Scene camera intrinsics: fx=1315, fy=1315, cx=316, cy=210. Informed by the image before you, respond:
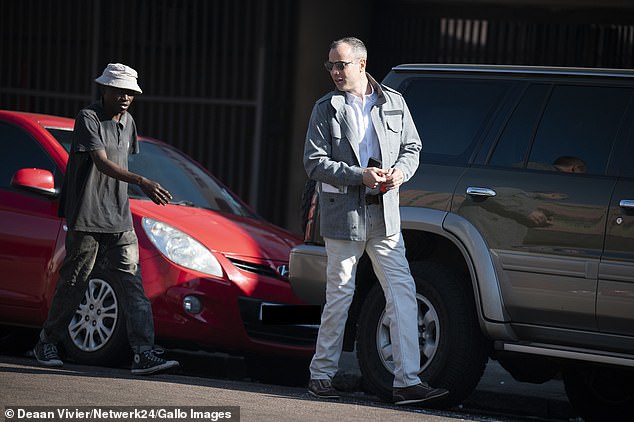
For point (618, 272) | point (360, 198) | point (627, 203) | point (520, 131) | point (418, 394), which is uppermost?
point (520, 131)

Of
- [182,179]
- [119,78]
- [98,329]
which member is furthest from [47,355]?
[182,179]

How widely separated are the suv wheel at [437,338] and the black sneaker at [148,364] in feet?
3.55

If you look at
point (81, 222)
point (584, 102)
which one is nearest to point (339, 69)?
point (584, 102)

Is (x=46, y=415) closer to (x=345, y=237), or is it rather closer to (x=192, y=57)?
(x=345, y=237)

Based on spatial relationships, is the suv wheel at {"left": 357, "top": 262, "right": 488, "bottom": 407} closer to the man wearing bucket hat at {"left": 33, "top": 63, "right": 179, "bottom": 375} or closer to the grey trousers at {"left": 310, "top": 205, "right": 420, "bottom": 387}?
the grey trousers at {"left": 310, "top": 205, "right": 420, "bottom": 387}

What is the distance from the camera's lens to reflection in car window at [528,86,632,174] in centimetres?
657

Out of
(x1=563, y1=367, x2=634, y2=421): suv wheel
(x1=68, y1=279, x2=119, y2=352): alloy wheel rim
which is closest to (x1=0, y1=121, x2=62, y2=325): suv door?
(x1=68, y1=279, x2=119, y2=352): alloy wheel rim

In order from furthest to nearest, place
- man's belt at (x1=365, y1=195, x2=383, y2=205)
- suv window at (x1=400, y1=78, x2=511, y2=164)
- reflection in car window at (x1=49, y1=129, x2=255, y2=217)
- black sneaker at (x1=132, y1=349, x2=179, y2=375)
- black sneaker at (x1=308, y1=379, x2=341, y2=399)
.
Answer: reflection in car window at (x1=49, y1=129, x2=255, y2=217) < black sneaker at (x1=132, y1=349, x2=179, y2=375) < suv window at (x1=400, y1=78, x2=511, y2=164) < black sneaker at (x1=308, y1=379, x2=341, y2=399) < man's belt at (x1=365, y1=195, x2=383, y2=205)

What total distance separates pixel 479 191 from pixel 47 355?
261 centimetres

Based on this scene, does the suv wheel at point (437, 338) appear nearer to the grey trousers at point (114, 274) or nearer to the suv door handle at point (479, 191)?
the suv door handle at point (479, 191)

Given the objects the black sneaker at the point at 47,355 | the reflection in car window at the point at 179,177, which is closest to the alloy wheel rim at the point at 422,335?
the black sneaker at the point at 47,355

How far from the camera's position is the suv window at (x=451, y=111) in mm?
6926

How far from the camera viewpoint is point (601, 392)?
7.42m

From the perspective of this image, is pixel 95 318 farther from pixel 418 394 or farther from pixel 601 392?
pixel 601 392
